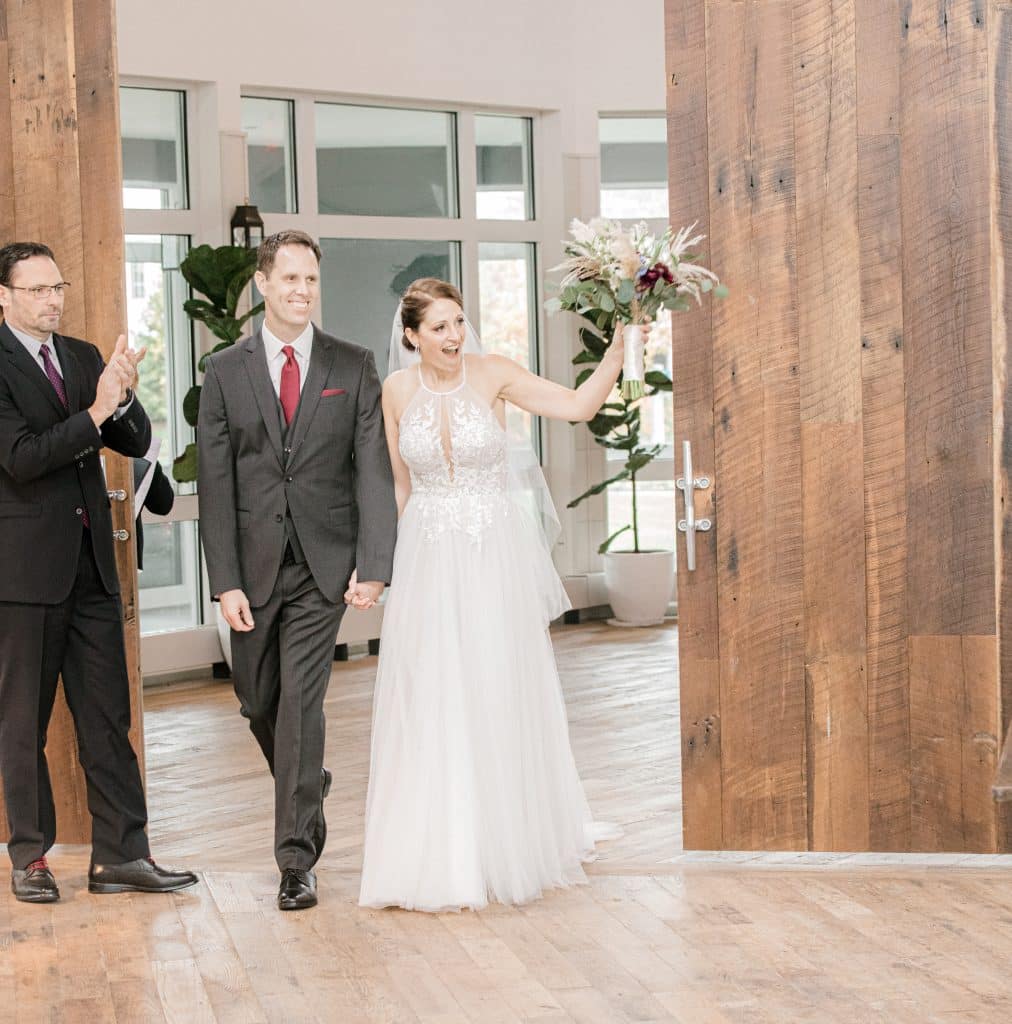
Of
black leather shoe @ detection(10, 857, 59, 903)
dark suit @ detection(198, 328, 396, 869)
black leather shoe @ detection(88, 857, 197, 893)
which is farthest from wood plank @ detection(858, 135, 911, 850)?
black leather shoe @ detection(10, 857, 59, 903)

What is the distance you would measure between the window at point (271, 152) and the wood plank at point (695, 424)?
4355 millimetres

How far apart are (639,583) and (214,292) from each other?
3184mm

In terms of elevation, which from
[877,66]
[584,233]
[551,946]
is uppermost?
[877,66]

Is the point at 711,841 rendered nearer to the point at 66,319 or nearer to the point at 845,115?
the point at 845,115

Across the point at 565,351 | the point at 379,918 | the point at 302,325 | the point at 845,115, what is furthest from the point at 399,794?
the point at 565,351

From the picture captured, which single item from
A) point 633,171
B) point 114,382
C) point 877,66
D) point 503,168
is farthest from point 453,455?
point 633,171

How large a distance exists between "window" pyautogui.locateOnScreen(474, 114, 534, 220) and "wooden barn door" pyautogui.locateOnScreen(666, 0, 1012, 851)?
493 cm

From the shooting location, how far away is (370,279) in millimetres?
8820

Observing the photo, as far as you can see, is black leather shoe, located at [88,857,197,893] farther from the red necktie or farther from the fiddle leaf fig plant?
the fiddle leaf fig plant

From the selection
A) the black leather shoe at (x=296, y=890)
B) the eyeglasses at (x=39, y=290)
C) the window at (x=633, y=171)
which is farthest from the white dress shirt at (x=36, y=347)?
the window at (x=633, y=171)

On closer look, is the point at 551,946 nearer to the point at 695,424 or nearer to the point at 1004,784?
the point at 695,424

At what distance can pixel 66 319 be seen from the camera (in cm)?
470

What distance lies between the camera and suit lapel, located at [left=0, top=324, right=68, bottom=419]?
420 cm

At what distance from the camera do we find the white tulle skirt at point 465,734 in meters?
4.13
